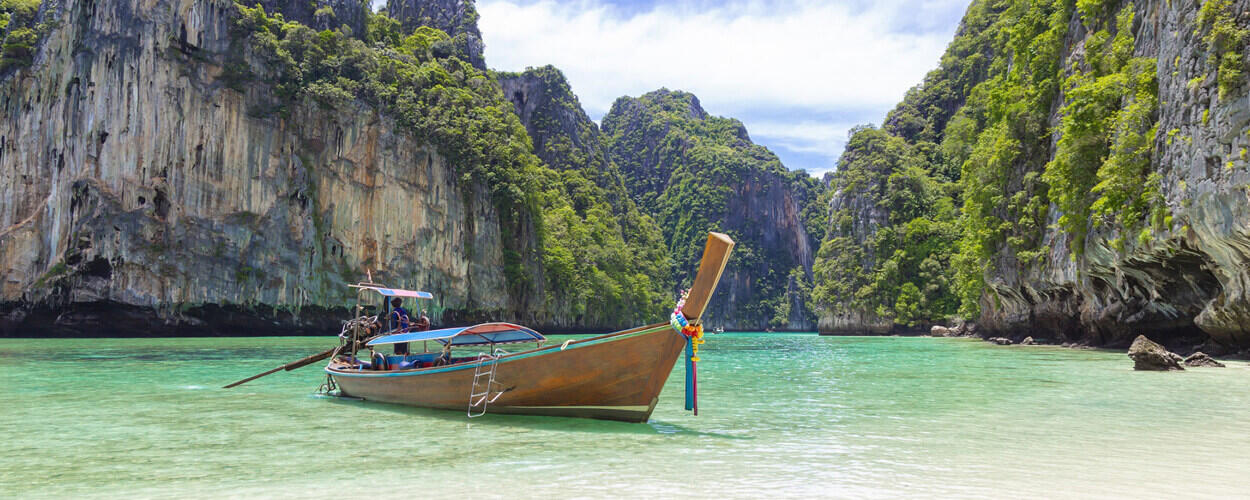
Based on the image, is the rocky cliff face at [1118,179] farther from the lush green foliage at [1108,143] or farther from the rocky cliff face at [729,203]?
the rocky cliff face at [729,203]

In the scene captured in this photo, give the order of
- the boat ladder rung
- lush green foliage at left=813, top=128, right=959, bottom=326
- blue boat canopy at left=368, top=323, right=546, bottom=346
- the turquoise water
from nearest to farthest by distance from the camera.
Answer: the turquoise water
the boat ladder rung
blue boat canopy at left=368, top=323, right=546, bottom=346
lush green foliage at left=813, top=128, right=959, bottom=326

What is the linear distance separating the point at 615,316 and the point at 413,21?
40412 millimetres

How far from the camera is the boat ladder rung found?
10.4m

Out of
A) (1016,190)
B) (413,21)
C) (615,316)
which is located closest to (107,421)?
(1016,190)

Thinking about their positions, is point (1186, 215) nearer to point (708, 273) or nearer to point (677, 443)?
point (708, 273)

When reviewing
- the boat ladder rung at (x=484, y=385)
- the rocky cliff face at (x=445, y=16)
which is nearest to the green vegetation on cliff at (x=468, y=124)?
the rocky cliff face at (x=445, y=16)

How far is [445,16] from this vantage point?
83375 millimetres

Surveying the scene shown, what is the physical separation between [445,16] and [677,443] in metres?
82.8

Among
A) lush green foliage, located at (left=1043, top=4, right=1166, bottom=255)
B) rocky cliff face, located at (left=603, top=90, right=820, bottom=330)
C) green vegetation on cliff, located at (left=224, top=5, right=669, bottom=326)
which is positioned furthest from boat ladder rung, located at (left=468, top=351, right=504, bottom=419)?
rocky cliff face, located at (left=603, top=90, right=820, bottom=330)

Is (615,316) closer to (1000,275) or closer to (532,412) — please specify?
(1000,275)

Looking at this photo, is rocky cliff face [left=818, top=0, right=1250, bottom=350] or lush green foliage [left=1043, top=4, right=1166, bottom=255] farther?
lush green foliage [left=1043, top=4, right=1166, bottom=255]

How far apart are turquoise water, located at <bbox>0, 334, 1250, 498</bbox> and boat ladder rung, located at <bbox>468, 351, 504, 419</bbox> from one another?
0.29m

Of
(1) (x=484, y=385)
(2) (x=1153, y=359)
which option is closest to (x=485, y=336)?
(1) (x=484, y=385)

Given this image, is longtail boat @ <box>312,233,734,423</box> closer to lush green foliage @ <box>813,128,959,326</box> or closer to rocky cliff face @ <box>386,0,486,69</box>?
lush green foliage @ <box>813,128,959,326</box>
